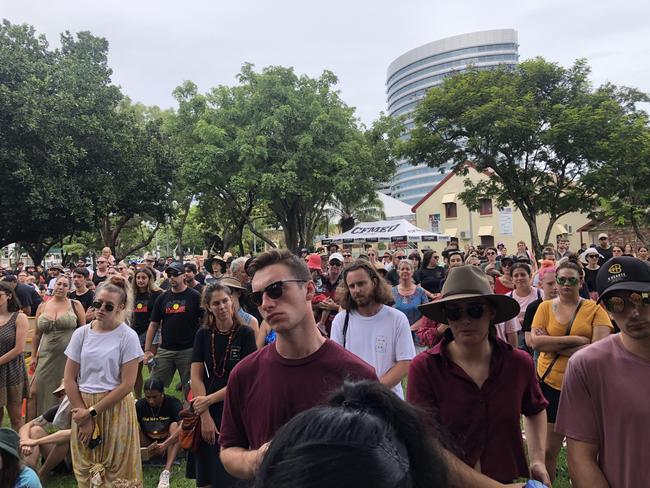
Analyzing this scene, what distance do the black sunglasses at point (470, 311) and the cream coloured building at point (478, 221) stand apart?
113ft

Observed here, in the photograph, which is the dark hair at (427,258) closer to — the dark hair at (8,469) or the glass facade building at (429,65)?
the dark hair at (8,469)

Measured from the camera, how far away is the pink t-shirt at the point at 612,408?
1.79 metres

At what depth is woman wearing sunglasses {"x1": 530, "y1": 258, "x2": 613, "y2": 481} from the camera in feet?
12.0

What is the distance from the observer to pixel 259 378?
6.29 feet

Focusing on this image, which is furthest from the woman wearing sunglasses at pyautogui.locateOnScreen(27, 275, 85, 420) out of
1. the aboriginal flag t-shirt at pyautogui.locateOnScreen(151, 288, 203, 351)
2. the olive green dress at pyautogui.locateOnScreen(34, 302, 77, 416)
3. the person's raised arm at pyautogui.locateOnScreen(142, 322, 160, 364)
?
the aboriginal flag t-shirt at pyautogui.locateOnScreen(151, 288, 203, 351)

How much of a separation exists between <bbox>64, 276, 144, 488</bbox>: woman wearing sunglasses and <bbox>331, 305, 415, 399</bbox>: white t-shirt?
1693mm

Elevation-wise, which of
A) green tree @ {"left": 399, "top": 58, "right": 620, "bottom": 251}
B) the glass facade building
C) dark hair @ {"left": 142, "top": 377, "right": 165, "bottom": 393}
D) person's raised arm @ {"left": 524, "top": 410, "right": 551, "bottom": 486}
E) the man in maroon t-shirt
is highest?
the glass facade building

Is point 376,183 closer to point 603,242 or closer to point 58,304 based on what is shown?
point 603,242

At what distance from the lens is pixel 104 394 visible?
3588mm

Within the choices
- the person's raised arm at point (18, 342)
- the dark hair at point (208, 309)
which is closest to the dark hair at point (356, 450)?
the dark hair at point (208, 309)

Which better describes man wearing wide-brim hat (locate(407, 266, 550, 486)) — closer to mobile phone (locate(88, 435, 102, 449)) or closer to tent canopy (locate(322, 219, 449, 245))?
mobile phone (locate(88, 435, 102, 449))

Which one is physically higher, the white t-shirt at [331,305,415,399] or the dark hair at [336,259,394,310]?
the dark hair at [336,259,394,310]

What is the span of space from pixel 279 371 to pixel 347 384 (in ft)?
2.54

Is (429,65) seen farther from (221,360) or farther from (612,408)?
(612,408)
